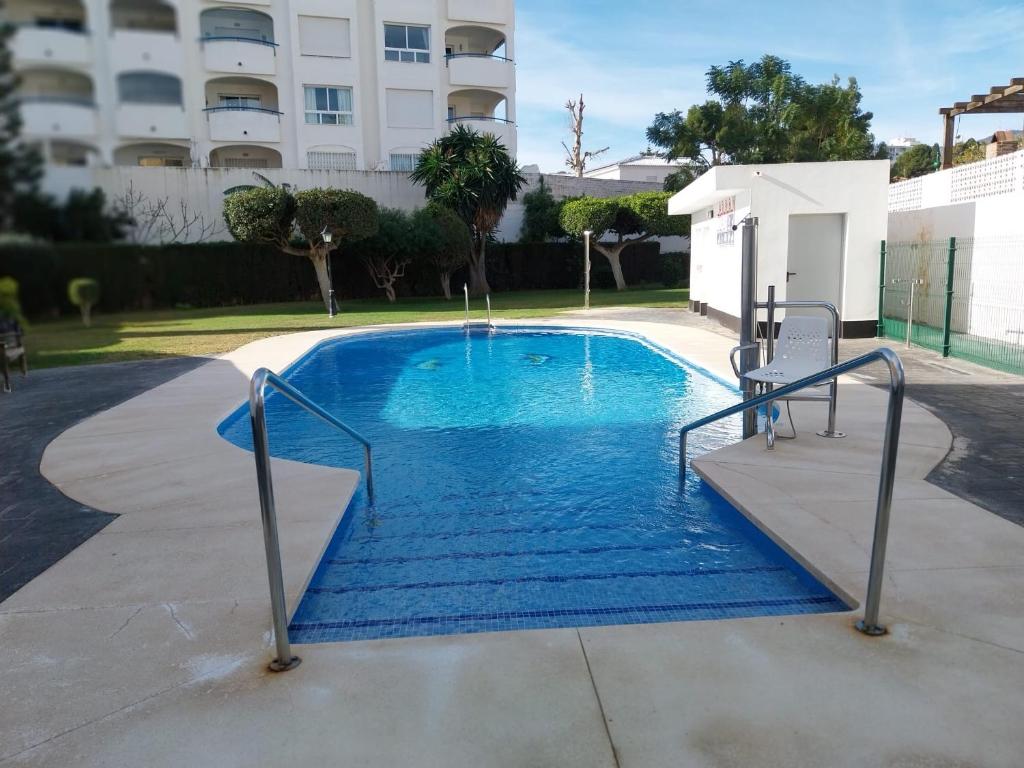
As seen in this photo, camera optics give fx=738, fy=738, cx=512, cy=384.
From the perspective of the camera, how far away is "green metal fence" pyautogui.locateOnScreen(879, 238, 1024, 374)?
10664 mm

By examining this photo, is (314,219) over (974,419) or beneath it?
over

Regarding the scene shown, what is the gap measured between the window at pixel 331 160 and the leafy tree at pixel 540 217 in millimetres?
7764

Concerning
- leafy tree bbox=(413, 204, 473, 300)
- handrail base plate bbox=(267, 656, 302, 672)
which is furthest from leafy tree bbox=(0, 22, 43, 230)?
leafy tree bbox=(413, 204, 473, 300)

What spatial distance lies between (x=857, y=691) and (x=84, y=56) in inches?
113

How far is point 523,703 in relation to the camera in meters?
2.59

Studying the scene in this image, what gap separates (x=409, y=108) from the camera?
33344 mm

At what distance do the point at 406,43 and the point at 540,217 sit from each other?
9997 millimetres

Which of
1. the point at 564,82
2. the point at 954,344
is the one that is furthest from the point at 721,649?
the point at 564,82

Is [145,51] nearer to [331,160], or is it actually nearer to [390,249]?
[390,249]

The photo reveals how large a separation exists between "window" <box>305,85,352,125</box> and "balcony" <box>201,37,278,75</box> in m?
30.8

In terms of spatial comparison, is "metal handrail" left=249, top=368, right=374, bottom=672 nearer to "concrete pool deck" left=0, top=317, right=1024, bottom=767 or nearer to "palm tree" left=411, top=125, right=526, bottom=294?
"concrete pool deck" left=0, top=317, right=1024, bottom=767

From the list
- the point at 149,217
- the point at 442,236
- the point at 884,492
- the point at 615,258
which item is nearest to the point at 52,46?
the point at 149,217

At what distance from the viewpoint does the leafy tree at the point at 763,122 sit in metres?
37.5

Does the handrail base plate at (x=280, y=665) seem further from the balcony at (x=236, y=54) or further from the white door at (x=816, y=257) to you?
the white door at (x=816, y=257)
